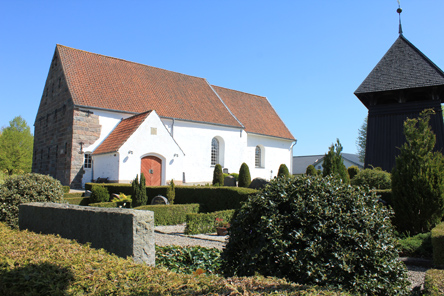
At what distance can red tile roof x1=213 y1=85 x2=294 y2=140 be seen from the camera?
28.6 meters

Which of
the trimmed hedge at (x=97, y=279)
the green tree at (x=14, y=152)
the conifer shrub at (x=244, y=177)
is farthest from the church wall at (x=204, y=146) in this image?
the green tree at (x=14, y=152)

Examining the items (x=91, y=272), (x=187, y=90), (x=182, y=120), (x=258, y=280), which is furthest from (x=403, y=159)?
(x=187, y=90)

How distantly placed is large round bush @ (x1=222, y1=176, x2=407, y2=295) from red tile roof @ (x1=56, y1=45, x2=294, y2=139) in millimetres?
18245

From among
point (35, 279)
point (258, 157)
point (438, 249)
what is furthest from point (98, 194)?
point (258, 157)

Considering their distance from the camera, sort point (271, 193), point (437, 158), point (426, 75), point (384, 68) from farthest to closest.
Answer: point (384, 68)
point (426, 75)
point (437, 158)
point (271, 193)

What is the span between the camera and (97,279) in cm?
330

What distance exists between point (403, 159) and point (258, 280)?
26.9 feet

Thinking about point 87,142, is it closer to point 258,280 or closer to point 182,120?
point 182,120

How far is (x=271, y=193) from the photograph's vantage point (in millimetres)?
4039

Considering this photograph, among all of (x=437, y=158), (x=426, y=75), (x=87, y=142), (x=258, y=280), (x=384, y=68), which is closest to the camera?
(x=258, y=280)

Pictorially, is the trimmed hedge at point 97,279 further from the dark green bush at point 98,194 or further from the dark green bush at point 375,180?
the dark green bush at point 375,180

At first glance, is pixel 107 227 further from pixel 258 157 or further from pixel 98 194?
pixel 258 157

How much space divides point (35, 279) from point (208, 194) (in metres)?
10.7

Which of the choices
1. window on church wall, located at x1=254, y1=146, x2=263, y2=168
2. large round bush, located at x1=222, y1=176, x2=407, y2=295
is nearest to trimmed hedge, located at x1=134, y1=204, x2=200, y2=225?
large round bush, located at x1=222, y1=176, x2=407, y2=295
